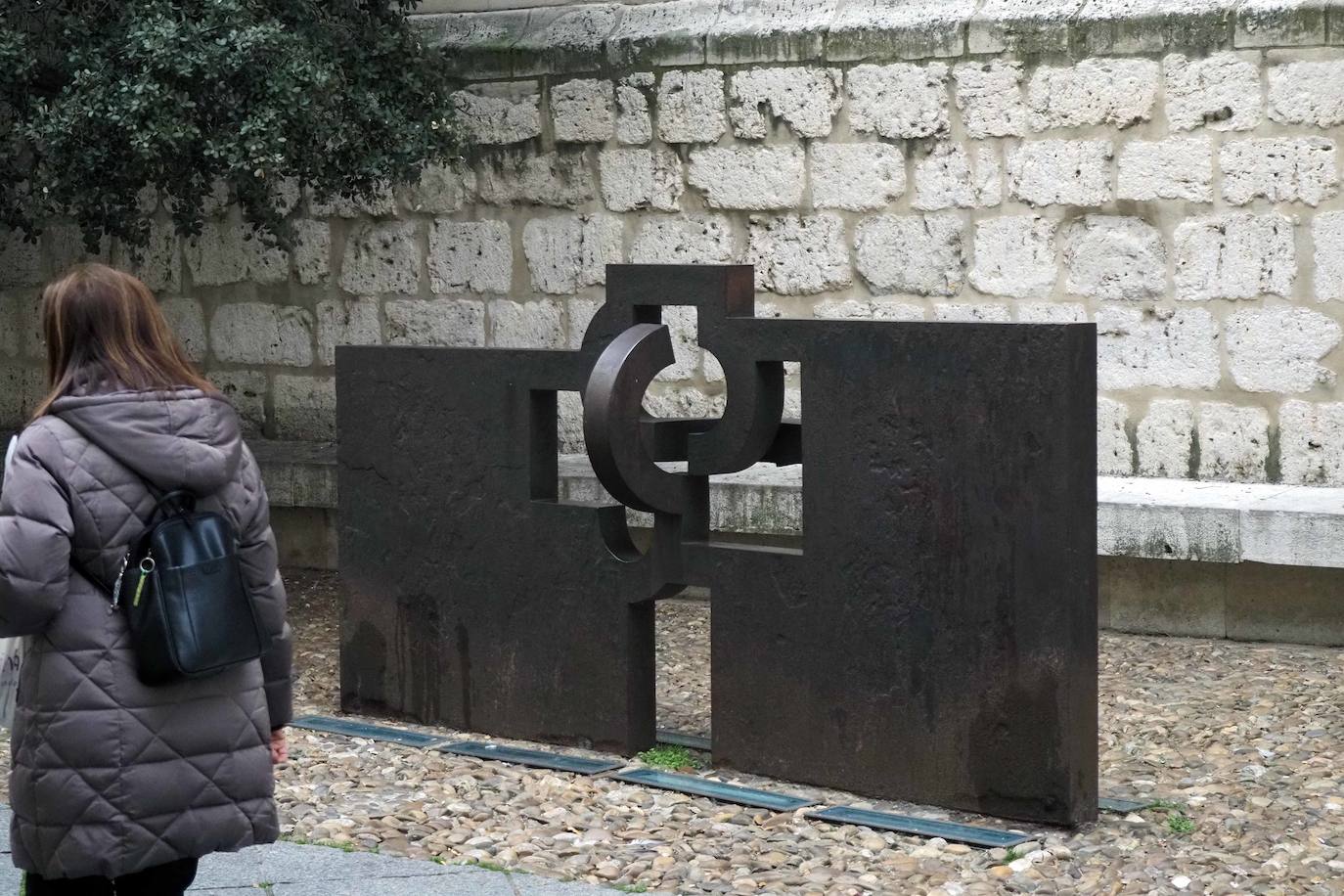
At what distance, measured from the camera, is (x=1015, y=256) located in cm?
785

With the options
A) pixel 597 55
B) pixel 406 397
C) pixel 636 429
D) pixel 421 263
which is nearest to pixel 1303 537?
pixel 636 429

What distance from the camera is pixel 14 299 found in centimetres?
1045

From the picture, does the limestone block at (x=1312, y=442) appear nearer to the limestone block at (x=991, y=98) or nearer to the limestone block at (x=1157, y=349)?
the limestone block at (x=1157, y=349)

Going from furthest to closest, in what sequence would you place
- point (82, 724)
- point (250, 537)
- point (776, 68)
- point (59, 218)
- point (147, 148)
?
point (59, 218) → point (776, 68) → point (147, 148) → point (250, 537) → point (82, 724)

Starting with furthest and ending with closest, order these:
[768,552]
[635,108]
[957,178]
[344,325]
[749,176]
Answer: [344,325] < [635,108] < [749,176] < [957,178] < [768,552]

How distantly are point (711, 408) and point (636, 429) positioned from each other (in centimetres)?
319

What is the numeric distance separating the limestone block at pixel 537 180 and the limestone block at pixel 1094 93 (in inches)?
87.2

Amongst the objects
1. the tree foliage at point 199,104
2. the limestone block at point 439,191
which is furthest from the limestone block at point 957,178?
the limestone block at point 439,191

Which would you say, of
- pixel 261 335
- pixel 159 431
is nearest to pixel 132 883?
pixel 159 431

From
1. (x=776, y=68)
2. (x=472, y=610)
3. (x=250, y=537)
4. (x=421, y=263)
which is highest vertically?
(x=776, y=68)

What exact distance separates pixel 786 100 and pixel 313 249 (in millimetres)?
2719

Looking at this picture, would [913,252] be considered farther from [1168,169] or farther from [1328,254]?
[1328,254]

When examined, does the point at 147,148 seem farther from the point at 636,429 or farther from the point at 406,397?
the point at 636,429

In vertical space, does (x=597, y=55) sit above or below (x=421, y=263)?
above
